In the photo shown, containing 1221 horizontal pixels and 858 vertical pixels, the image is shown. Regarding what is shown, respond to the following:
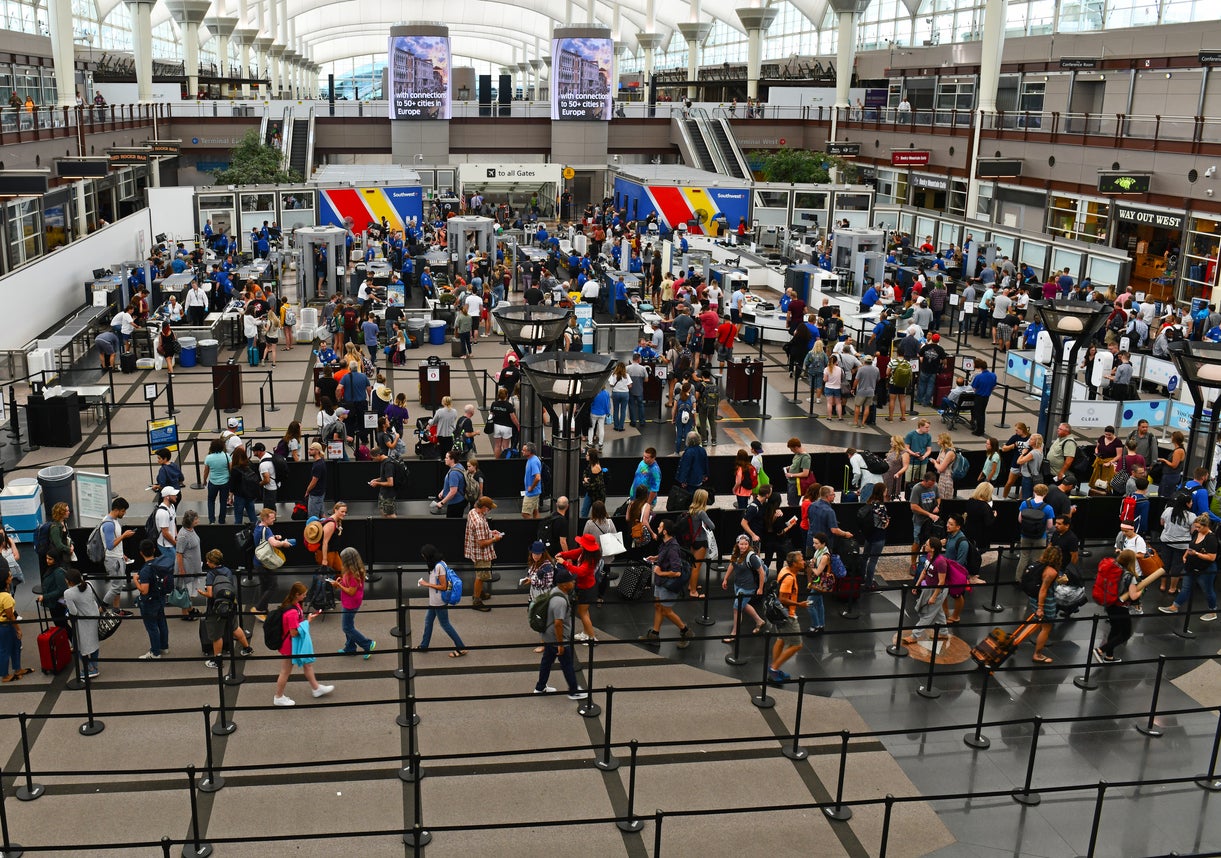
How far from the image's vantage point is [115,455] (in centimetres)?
1723

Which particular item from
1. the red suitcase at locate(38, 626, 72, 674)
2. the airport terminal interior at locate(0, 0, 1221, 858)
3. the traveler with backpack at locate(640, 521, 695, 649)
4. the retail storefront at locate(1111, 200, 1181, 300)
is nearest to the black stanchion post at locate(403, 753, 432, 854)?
the airport terminal interior at locate(0, 0, 1221, 858)

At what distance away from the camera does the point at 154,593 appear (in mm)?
10828

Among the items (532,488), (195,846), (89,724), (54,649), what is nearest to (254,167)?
(532,488)

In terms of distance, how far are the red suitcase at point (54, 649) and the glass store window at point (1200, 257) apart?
2980 cm

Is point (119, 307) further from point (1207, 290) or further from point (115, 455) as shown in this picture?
point (1207, 290)

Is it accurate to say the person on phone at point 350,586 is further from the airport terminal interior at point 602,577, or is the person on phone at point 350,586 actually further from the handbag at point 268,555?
the handbag at point 268,555

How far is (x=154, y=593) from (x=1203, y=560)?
436 inches

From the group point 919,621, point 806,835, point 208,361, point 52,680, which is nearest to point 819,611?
point 919,621

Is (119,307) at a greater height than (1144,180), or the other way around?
(1144,180)

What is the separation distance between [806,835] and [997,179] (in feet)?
119

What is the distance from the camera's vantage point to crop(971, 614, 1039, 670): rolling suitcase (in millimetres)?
10836

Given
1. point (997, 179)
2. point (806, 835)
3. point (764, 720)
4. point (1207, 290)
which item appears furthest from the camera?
point (997, 179)

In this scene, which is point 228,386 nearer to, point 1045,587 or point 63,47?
point 1045,587

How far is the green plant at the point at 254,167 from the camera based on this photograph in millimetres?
42625
